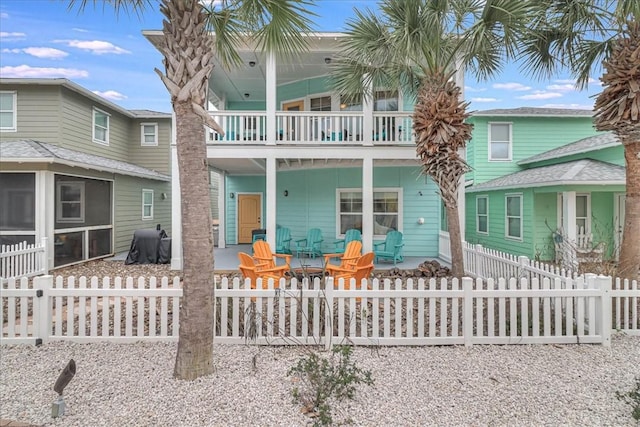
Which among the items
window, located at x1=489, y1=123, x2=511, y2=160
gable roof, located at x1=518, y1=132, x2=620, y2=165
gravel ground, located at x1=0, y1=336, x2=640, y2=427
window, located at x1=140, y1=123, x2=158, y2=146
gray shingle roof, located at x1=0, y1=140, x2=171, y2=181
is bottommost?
gravel ground, located at x1=0, y1=336, x2=640, y2=427

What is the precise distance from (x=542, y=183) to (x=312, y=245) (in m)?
7.13

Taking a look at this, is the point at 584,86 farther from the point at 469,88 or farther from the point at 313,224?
the point at 313,224

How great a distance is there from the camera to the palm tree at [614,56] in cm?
524

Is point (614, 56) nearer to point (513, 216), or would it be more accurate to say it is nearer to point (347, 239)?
point (347, 239)

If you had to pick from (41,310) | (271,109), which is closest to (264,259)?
(41,310)

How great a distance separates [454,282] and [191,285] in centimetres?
316

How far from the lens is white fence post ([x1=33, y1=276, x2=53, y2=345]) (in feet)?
13.6

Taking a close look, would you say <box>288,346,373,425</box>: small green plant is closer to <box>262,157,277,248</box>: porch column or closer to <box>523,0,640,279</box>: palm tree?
<box>523,0,640,279</box>: palm tree

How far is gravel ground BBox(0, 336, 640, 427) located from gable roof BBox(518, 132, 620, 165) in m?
8.87

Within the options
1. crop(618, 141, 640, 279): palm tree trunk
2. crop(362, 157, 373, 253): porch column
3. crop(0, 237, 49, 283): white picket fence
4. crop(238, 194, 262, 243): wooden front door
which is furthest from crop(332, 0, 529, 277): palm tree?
crop(0, 237, 49, 283): white picket fence

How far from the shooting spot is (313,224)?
11.7 meters

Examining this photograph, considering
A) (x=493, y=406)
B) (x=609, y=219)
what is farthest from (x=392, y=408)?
(x=609, y=219)

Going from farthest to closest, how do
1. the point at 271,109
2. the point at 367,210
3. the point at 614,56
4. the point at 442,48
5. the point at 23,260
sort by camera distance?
the point at 271,109 → the point at 367,210 → the point at 23,260 → the point at 442,48 → the point at 614,56

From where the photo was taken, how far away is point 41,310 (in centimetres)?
416
